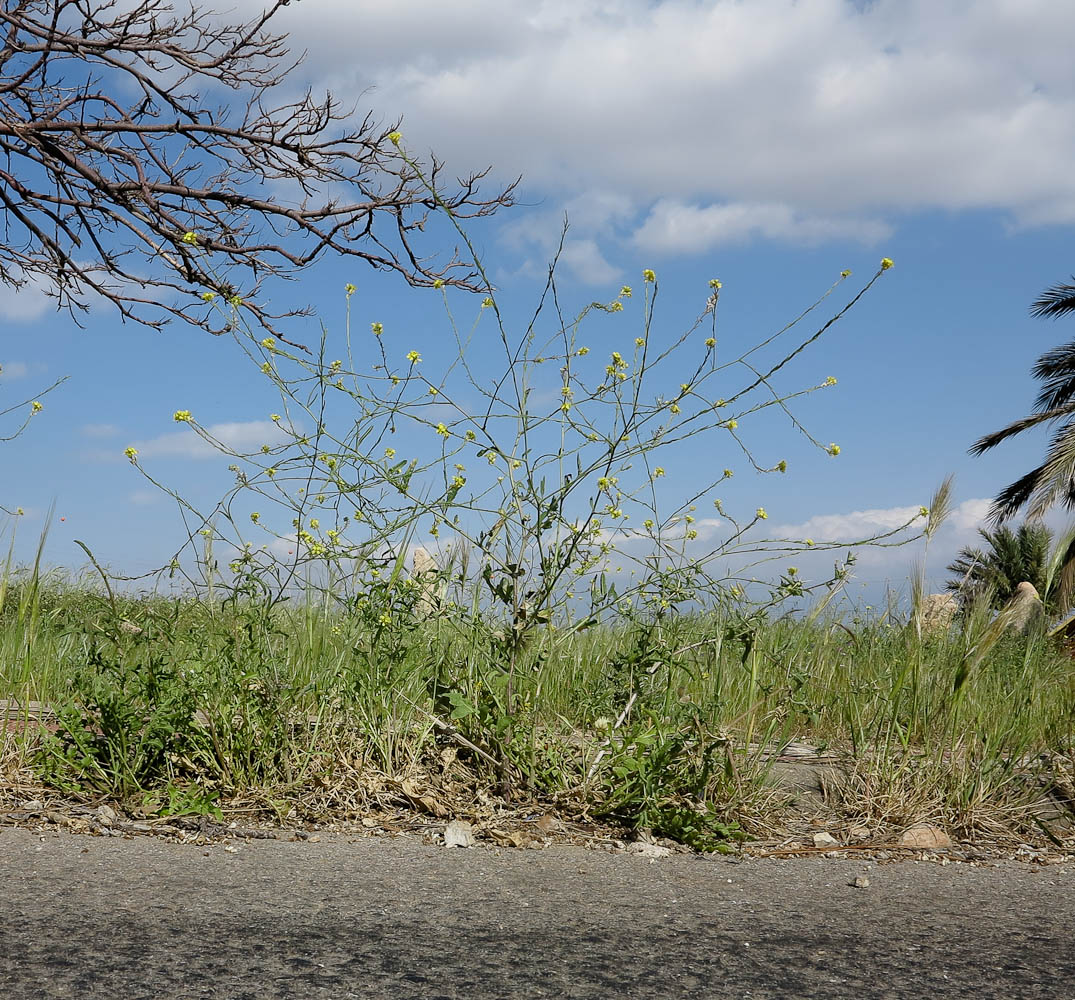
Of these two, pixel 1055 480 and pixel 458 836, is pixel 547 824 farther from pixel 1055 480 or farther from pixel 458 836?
pixel 1055 480

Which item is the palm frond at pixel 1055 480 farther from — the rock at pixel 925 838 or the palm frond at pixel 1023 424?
the rock at pixel 925 838

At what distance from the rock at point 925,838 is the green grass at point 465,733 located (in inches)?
3.7

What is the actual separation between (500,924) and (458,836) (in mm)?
728

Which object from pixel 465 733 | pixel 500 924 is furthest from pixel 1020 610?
pixel 500 924

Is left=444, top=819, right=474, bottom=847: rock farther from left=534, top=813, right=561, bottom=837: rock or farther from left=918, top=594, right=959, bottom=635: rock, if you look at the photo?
left=918, top=594, right=959, bottom=635: rock

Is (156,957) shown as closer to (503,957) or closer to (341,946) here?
(341,946)

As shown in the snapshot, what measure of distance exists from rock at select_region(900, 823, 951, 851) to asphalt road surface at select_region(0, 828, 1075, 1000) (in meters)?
0.19

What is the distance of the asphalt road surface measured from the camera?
2.26 meters

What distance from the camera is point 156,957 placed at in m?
2.33

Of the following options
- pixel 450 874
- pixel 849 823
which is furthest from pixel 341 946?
pixel 849 823

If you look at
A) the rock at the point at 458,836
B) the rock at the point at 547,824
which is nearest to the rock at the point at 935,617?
the rock at the point at 547,824

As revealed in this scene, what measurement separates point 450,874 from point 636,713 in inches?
44.7

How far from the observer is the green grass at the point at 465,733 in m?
3.57

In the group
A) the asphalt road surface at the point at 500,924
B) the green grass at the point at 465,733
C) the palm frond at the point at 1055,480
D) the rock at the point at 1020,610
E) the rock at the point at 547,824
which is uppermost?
the palm frond at the point at 1055,480
